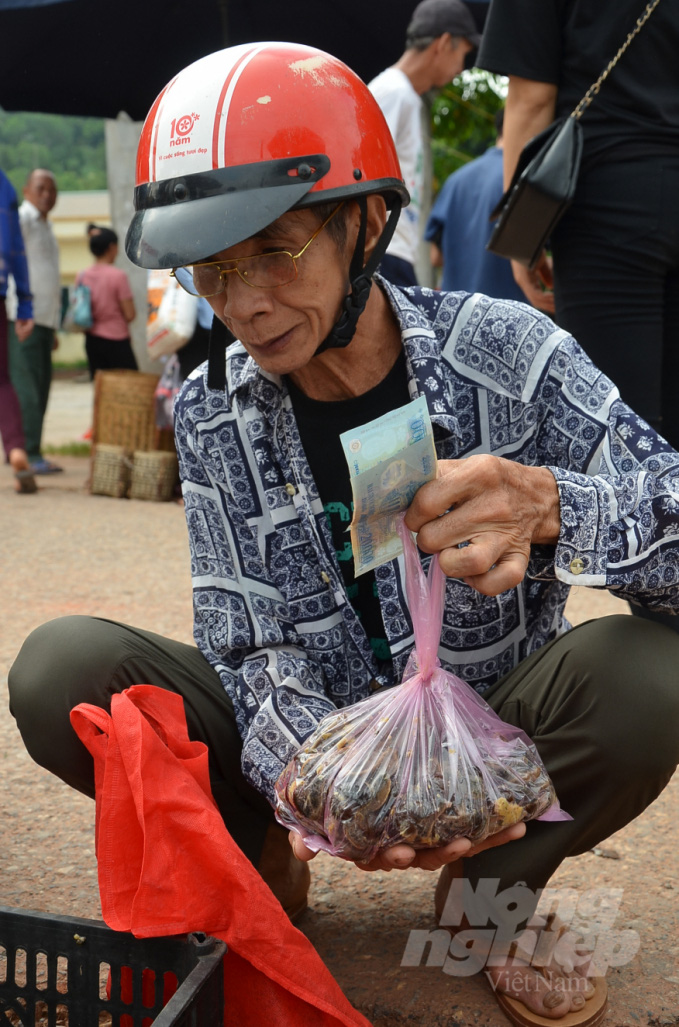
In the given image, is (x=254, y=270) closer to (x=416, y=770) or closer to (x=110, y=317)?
(x=416, y=770)

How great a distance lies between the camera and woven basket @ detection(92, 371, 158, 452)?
6.77 m

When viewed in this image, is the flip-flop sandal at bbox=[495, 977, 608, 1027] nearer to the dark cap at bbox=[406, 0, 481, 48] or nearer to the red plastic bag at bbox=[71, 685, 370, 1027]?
the red plastic bag at bbox=[71, 685, 370, 1027]

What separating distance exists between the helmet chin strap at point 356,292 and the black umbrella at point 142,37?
475cm

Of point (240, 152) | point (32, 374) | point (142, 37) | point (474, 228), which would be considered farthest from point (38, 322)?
point (240, 152)

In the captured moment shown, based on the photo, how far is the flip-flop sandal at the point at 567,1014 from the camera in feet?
5.68

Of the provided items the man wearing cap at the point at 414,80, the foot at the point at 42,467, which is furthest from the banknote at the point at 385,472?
the foot at the point at 42,467

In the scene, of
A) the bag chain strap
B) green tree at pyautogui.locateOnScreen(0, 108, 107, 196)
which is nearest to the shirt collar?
the bag chain strap

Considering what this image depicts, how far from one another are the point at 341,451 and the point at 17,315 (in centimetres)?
522

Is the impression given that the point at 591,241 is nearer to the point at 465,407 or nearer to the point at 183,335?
the point at 465,407

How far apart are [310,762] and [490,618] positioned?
0.46m

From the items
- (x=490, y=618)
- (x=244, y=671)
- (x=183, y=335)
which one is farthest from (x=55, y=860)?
(x=183, y=335)

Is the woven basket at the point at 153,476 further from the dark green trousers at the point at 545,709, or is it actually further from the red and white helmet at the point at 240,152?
the red and white helmet at the point at 240,152

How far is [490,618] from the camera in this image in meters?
1.90

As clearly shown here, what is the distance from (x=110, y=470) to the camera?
22.3 ft
